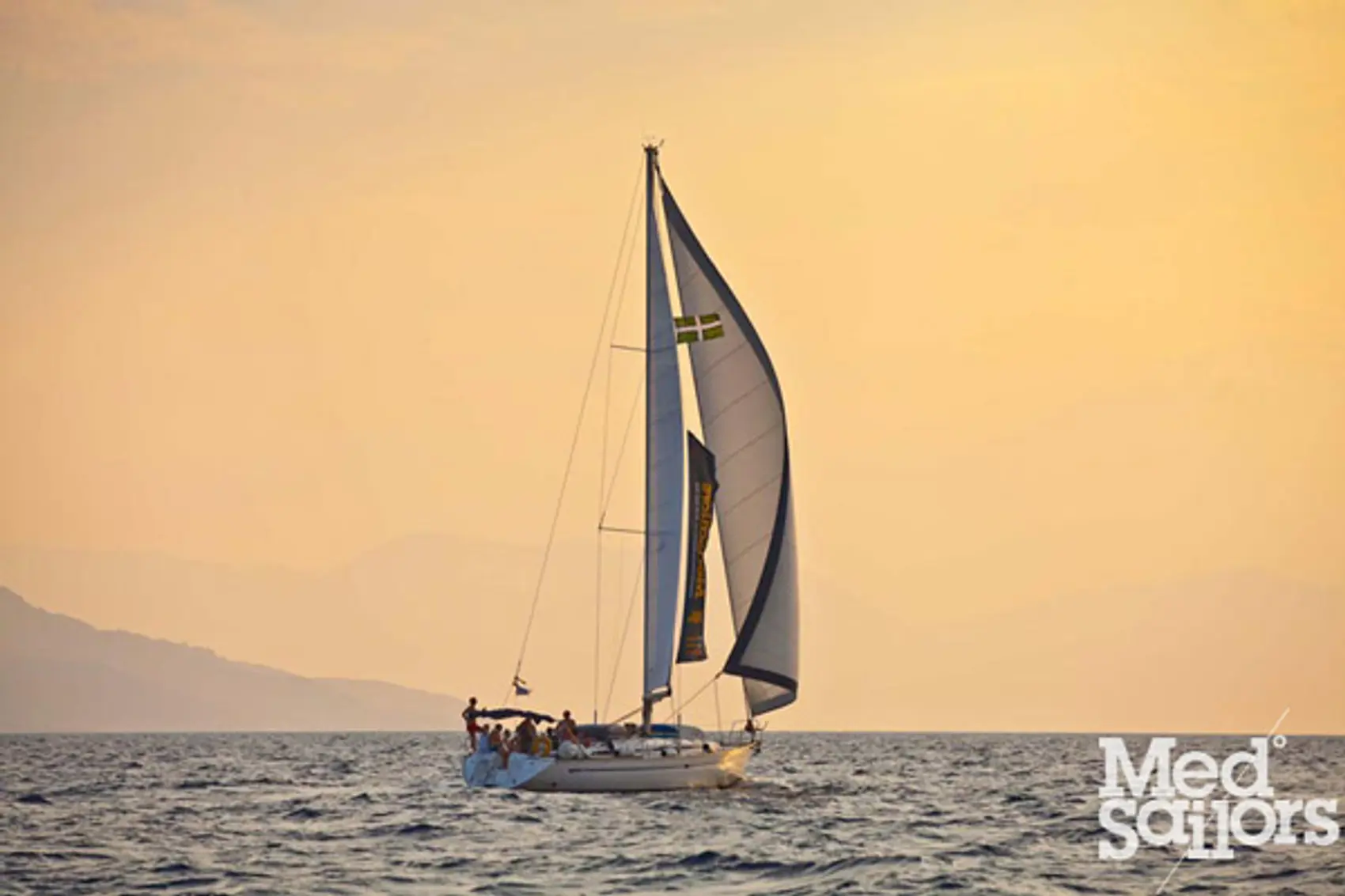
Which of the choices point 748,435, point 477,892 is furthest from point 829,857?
point 748,435

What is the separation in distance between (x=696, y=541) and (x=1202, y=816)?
14.8 m

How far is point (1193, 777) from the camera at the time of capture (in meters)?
89.6

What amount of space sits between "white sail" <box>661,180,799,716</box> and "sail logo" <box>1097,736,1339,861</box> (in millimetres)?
9042

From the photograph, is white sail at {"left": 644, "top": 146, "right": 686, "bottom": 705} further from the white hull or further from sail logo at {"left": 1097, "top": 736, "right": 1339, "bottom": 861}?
sail logo at {"left": 1097, "top": 736, "right": 1339, "bottom": 861}

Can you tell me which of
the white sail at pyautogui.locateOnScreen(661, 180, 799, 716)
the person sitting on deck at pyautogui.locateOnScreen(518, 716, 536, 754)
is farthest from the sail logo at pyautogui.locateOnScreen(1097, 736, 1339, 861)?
the person sitting on deck at pyautogui.locateOnScreen(518, 716, 536, 754)

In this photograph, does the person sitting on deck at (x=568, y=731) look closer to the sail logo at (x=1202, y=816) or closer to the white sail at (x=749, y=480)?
the white sail at (x=749, y=480)

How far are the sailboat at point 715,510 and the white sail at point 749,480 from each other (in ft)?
0.10

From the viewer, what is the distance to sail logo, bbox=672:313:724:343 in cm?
5628

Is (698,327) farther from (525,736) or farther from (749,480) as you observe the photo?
(525,736)

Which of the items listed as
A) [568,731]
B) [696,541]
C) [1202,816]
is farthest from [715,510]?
[1202,816]

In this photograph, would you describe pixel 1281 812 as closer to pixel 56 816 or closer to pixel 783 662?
pixel 783 662

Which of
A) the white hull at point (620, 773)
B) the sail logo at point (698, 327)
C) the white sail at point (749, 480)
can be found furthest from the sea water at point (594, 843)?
the sail logo at point (698, 327)

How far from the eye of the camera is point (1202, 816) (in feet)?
179

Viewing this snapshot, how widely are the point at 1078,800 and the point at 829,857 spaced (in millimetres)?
21724
